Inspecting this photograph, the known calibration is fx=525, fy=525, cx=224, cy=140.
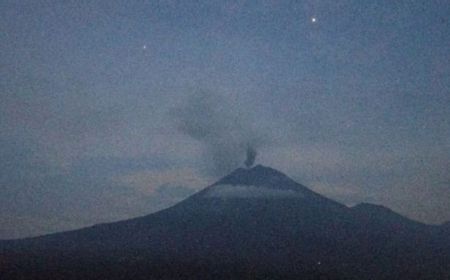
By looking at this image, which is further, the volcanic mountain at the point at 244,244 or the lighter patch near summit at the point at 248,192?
the lighter patch near summit at the point at 248,192

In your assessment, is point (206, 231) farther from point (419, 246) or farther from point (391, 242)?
point (419, 246)

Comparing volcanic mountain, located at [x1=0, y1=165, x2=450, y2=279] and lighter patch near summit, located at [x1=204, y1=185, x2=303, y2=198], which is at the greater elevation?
lighter patch near summit, located at [x1=204, y1=185, x2=303, y2=198]

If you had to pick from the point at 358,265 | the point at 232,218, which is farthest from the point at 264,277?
the point at 232,218

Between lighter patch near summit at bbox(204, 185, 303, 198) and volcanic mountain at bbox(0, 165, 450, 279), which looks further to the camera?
lighter patch near summit at bbox(204, 185, 303, 198)

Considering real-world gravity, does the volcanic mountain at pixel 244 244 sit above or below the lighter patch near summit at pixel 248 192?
below
